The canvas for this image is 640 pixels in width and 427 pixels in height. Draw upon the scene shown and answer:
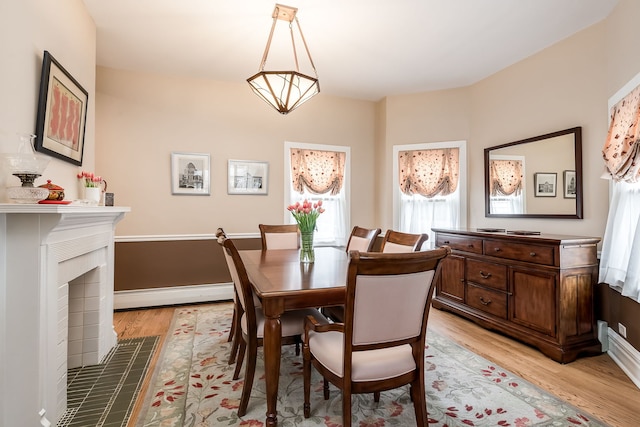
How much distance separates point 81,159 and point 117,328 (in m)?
1.73

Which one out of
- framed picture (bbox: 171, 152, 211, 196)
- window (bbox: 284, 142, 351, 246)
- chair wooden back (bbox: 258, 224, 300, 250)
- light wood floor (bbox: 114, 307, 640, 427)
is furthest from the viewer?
window (bbox: 284, 142, 351, 246)

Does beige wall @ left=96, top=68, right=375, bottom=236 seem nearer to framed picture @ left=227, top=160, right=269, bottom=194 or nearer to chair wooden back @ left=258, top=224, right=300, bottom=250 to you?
framed picture @ left=227, top=160, right=269, bottom=194

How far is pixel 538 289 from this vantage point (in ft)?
8.49

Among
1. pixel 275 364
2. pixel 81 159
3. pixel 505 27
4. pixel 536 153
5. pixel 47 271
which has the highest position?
pixel 505 27

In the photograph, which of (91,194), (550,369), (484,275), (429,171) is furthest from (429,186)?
(91,194)

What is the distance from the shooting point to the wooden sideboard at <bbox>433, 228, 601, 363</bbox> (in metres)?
2.45

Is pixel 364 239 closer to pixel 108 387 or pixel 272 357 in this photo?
pixel 272 357

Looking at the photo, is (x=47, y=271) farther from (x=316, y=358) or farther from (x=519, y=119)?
(x=519, y=119)

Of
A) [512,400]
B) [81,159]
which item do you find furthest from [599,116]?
[81,159]

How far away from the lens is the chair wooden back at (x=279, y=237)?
332 cm

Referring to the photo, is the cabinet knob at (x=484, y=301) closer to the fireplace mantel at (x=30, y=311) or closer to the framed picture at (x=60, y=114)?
the fireplace mantel at (x=30, y=311)

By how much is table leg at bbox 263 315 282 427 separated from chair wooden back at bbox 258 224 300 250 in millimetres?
1782

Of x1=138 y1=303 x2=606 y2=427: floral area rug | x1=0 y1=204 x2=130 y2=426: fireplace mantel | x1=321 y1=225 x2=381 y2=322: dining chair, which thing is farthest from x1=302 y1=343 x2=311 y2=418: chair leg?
x1=0 y1=204 x2=130 y2=426: fireplace mantel

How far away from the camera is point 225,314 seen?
3502 millimetres
